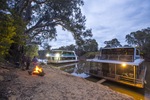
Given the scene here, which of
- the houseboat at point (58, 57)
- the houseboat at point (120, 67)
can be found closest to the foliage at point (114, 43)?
the houseboat at point (58, 57)

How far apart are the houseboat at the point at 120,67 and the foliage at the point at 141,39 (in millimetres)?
32158

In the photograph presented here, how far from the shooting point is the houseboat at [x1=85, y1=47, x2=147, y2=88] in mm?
11261

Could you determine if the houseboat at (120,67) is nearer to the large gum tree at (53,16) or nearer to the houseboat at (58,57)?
the large gum tree at (53,16)

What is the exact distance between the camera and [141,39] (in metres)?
52.6

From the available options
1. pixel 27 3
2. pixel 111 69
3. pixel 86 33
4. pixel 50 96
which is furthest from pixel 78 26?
pixel 50 96

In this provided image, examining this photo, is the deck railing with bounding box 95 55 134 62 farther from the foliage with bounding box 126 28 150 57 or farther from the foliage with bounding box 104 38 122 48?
the foliage with bounding box 104 38 122 48

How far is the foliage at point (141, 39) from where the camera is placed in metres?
43.3

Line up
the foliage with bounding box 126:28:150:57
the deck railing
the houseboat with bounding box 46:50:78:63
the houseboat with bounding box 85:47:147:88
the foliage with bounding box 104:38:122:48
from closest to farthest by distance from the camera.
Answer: the houseboat with bounding box 85:47:147:88, the deck railing, the houseboat with bounding box 46:50:78:63, the foliage with bounding box 126:28:150:57, the foliage with bounding box 104:38:122:48

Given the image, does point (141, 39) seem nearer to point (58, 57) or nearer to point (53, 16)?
point (58, 57)

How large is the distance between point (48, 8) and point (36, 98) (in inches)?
402

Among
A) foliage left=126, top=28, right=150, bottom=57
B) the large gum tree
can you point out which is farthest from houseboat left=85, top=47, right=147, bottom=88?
foliage left=126, top=28, right=150, bottom=57

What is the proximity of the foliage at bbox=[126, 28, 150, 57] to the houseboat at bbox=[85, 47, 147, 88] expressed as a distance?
1266 inches

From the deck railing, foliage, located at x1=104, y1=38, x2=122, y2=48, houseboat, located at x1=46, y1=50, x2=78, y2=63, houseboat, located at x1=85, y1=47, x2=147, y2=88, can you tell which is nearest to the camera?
houseboat, located at x1=85, y1=47, x2=147, y2=88

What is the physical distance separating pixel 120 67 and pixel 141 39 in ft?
149
